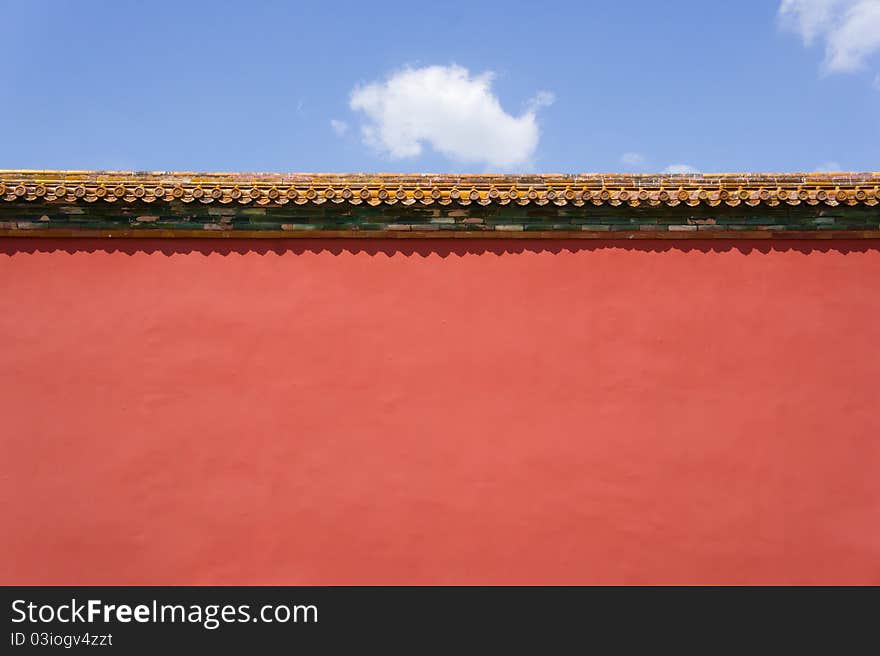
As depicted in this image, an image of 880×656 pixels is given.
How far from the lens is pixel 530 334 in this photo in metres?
4.59

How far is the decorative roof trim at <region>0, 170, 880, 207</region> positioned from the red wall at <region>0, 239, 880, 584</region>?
0.33 meters

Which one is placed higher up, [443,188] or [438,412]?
[443,188]

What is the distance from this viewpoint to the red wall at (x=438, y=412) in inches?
171

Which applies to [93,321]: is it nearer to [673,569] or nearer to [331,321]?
[331,321]

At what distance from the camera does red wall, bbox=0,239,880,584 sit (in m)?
4.34

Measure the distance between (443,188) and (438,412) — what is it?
1.54 metres

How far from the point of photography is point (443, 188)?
4.70m

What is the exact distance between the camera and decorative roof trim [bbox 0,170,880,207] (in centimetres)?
448

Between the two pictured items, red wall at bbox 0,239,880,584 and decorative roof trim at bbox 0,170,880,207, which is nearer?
red wall at bbox 0,239,880,584

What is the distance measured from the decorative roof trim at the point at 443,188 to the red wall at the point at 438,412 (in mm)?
326

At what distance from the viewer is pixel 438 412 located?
14.7 feet

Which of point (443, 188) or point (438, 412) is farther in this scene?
point (443, 188)

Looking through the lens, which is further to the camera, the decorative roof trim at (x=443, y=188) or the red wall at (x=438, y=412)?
the decorative roof trim at (x=443, y=188)

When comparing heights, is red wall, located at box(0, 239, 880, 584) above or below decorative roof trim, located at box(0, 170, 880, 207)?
below
